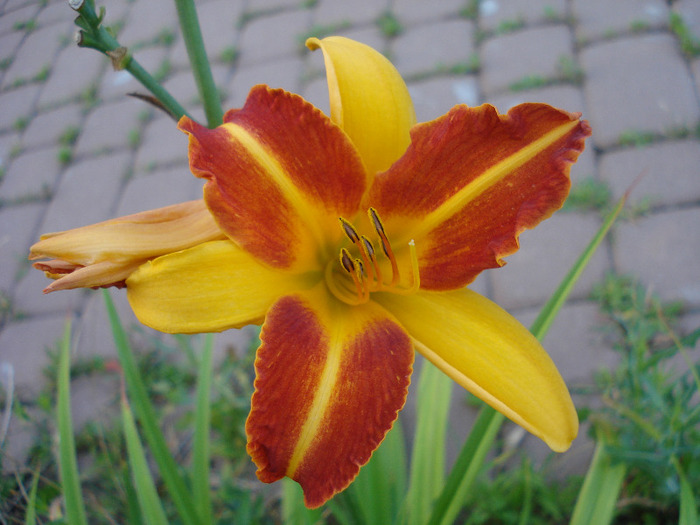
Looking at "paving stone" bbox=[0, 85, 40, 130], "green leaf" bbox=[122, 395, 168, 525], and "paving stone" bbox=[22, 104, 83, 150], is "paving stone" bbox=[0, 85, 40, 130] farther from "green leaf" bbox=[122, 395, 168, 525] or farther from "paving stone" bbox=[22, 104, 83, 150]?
"green leaf" bbox=[122, 395, 168, 525]

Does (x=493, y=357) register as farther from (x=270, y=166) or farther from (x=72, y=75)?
(x=72, y=75)

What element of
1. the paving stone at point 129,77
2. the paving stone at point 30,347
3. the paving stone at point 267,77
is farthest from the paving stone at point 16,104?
the paving stone at point 30,347

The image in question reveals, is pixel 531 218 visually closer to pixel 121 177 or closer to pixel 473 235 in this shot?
pixel 473 235

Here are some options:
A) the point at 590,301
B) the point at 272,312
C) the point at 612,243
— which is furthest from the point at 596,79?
the point at 272,312

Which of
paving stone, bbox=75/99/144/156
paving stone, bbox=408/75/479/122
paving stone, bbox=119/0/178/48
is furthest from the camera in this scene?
paving stone, bbox=119/0/178/48

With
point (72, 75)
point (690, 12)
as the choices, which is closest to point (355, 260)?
point (690, 12)

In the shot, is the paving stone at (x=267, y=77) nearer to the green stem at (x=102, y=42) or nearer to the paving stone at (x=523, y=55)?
the paving stone at (x=523, y=55)

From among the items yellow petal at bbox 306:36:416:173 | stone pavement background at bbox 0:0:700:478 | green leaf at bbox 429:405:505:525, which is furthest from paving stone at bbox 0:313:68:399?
yellow petal at bbox 306:36:416:173
